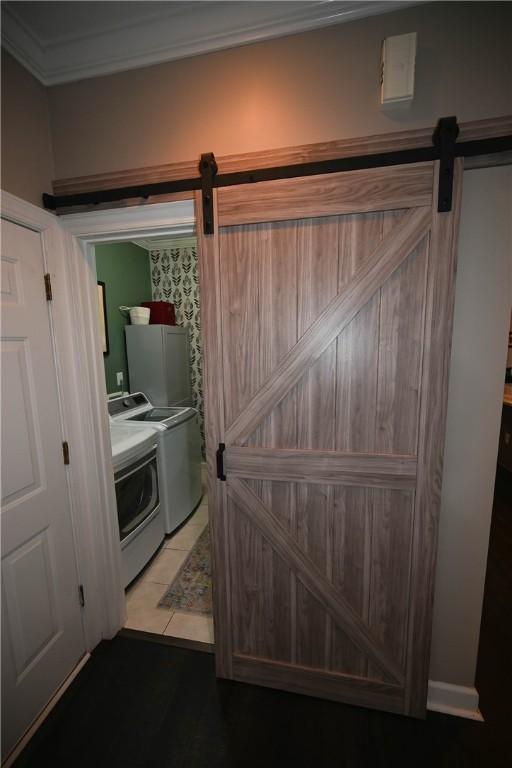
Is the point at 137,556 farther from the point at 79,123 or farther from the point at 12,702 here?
the point at 79,123

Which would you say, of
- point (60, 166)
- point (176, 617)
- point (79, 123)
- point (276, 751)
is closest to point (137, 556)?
point (176, 617)

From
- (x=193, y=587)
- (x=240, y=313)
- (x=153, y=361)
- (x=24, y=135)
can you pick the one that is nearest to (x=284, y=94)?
(x=240, y=313)

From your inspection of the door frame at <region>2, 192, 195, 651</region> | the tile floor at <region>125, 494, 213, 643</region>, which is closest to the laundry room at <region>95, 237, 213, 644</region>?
the tile floor at <region>125, 494, 213, 643</region>

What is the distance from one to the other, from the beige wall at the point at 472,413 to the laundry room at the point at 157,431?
1132 millimetres

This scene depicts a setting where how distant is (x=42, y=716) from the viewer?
1360mm

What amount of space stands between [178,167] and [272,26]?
0.58 m

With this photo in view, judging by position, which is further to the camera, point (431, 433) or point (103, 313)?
point (103, 313)

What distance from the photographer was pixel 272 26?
1.16m

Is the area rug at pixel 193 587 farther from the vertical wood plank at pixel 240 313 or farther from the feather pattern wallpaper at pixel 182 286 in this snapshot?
the feather pattern wallpaper at pixel 182 286

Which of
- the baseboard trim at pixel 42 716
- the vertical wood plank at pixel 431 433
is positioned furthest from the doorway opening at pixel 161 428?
the vertical wood plank at pixel 431 433

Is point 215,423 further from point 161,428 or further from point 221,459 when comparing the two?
point 161,428

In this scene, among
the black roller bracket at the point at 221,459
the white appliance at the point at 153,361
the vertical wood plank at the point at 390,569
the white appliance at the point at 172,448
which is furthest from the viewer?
the white appliance at the point at 153,361

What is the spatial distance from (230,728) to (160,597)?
89 centimetres

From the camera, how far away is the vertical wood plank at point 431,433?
1093mm
